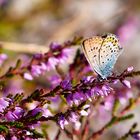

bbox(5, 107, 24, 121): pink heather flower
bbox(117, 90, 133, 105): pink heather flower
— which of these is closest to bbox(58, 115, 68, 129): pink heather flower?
bbox(5, 107, 24, 121): pink heather flower

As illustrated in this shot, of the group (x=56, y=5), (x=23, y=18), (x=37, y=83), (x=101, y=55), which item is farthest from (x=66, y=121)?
(x=56, y=5)

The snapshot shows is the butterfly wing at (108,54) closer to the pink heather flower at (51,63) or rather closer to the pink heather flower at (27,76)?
the pink heather flower at (51,63)

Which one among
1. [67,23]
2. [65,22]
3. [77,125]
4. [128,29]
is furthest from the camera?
[128,29]

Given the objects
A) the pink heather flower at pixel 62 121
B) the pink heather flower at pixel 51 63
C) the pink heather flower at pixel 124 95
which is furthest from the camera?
the pink heather flower at pixel 124 95

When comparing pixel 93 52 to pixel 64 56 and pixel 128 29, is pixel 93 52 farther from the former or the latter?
pixel 128 29

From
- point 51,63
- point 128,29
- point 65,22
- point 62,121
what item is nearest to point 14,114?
point 62,121

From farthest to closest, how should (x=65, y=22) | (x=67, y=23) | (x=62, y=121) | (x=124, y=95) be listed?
(x=65, y=22) → (x=67, y=23) → (x=124, y=95) → (x=62, y=121)

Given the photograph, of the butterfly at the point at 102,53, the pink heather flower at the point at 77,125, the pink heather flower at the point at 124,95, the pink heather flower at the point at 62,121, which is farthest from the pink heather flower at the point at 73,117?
the pink heather flower at the point at 124,95

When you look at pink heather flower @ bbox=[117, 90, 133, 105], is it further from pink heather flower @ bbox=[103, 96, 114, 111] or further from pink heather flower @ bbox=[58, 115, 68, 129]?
pink heather flower @ bbox=[58, 115, 68, 129]
